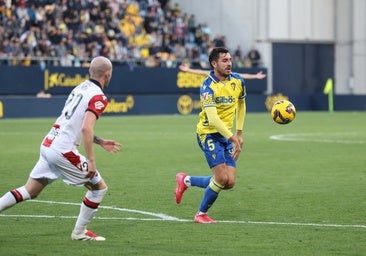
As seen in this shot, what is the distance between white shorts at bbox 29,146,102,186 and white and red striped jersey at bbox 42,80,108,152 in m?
0.07

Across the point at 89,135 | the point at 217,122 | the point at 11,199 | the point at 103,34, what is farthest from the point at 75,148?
the point at 103,34

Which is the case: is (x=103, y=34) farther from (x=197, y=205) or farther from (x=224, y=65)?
(x=224, y=65)

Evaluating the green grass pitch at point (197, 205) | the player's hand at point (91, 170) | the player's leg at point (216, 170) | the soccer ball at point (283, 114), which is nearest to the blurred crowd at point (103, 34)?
the green grass pitch at point (197, 205)

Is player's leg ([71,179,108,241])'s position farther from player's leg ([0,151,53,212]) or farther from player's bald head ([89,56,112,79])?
player's bald head ([89,56,112,79])

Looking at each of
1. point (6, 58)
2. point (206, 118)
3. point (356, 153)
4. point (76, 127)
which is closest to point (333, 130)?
point (356, 153)

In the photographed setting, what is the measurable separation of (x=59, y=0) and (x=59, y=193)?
1107 inches

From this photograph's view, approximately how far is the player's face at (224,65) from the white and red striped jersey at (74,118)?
92.1 inches

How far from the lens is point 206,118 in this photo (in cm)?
1161

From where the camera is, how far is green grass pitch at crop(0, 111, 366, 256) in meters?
9.54

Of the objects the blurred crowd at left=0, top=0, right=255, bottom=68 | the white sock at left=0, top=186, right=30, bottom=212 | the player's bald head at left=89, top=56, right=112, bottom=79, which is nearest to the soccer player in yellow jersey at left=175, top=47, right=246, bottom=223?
the player's bald head at left=89, top=56, right=112, bottom=79

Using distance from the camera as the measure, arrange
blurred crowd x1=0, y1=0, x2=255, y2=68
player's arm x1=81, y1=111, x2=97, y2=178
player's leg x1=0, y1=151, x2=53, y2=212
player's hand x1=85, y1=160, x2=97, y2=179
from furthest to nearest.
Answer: blurred crowd x1=0, y1=0, x2=255, y2=68 < player's leg x1=0, y1=151, x2=53, y2=212 < player's hand x1=85, y1=160, x2=97, y2=179 < player's arm x1=81, y1=111, x2=97, y2=178

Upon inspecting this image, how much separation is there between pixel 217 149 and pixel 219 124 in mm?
427

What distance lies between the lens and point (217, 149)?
1151 centimetres

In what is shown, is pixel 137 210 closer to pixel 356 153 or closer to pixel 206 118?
pixel 206 118
